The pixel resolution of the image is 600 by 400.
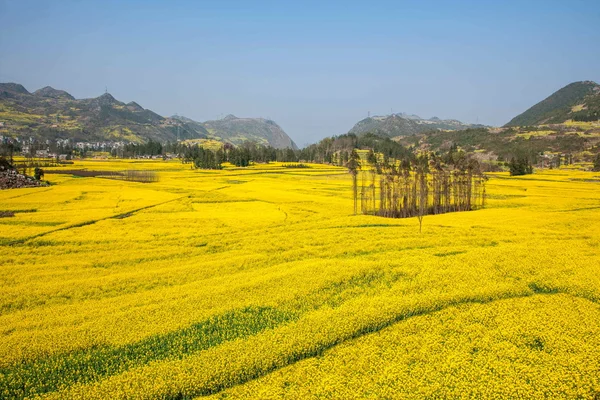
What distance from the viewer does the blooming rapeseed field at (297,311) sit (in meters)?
14.5

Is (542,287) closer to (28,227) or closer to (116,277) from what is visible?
(116,277)

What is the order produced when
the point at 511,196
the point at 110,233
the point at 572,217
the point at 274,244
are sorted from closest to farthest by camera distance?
the point at 274,244
the point at 110,233
the point at 572,217
the point at 511,196

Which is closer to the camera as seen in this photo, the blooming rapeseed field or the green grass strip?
the blooming rapeseed field

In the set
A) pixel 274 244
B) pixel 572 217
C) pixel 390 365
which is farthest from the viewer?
pixel 572 217

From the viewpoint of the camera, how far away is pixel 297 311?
20312mm

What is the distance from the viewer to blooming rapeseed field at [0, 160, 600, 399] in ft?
47.7

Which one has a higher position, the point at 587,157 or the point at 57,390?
the point at 587,157

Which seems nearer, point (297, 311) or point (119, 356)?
point (119, 356)

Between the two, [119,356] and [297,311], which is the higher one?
[297,311]

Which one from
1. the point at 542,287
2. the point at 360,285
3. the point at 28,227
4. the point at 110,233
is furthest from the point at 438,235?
the point at 28,227

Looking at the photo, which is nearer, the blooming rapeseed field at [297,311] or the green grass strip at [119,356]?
the blooming rapeseed field at [297,311]

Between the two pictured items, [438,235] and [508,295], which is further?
[438,235]

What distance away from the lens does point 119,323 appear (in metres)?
19.0

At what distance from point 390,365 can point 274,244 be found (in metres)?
20.9
